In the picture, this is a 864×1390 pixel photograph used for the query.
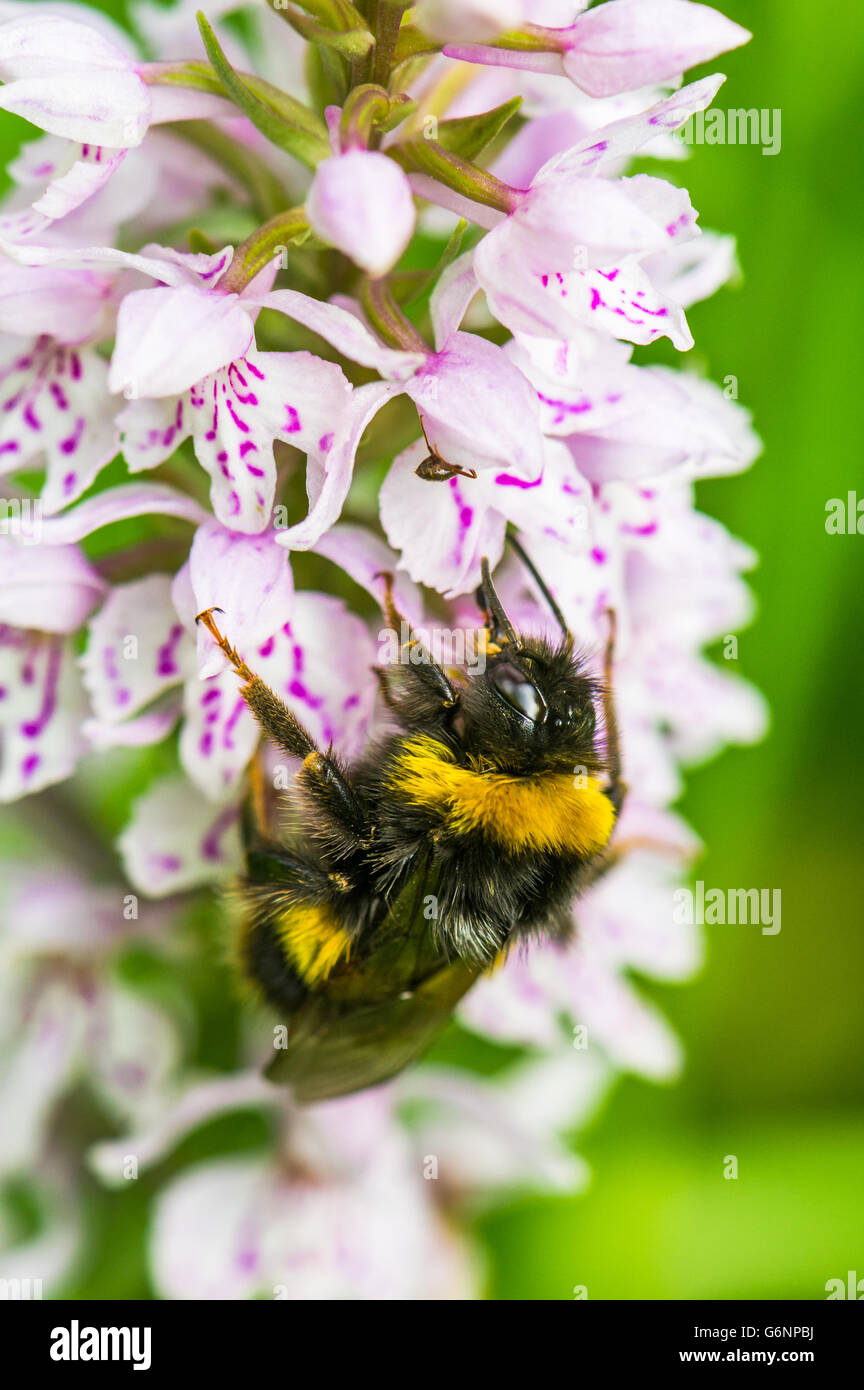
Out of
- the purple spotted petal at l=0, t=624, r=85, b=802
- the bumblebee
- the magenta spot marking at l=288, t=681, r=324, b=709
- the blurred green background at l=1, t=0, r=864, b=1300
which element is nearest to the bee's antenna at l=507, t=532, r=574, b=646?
the bumblebee

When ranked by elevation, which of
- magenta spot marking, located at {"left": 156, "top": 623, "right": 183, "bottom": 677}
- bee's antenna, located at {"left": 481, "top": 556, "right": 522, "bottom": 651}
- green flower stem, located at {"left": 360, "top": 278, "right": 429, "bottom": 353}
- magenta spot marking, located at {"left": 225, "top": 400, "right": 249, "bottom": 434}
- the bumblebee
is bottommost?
the bumblebee

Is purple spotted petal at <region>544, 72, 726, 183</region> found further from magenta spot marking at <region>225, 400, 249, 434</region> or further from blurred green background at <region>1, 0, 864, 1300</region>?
blurred green background at <region>1, 0, 864, 1300</region>

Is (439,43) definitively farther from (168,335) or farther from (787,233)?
(787,233)

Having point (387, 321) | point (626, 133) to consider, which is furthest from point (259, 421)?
point (626, 133)

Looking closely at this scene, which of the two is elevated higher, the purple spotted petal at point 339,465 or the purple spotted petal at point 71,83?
the purple spotted petal at point 71,83

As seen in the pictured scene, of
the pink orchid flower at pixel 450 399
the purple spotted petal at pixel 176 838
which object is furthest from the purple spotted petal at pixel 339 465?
the purple spotted petal at pixel 176 838

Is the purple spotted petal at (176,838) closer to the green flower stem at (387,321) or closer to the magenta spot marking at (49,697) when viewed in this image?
the magenta spot marking at (49,697)

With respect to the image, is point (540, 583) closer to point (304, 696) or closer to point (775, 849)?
point (304, 696)
